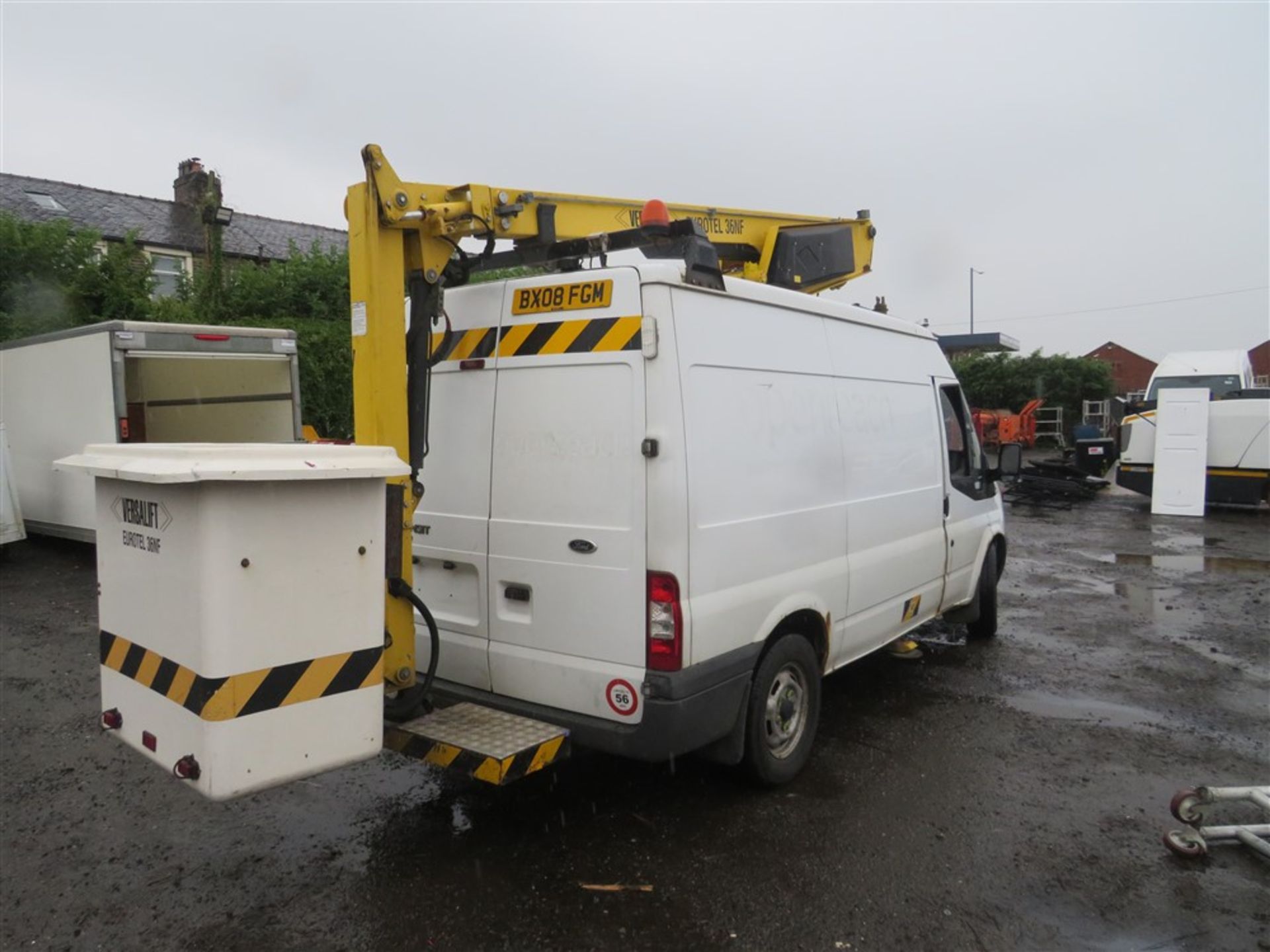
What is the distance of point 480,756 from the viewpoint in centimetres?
324

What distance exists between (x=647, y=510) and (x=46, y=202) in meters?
26.8

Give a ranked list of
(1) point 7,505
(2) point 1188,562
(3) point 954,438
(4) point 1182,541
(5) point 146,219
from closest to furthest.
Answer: (3) point 954,438 < (1) point 7,505 < (2) point 1188,562 < (4) point 1182,541 < (5) point 146,219

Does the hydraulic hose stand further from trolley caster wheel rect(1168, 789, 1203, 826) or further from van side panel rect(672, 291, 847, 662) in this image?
trolley caster wheel rect(1168, 789, 1203, 826)

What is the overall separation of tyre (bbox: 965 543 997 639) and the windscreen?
504 inches

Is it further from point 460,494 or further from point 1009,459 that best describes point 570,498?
point 1009,459

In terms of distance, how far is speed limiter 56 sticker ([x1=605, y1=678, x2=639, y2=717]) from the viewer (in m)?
3.41

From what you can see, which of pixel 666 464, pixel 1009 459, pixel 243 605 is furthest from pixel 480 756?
pixel 1009 459

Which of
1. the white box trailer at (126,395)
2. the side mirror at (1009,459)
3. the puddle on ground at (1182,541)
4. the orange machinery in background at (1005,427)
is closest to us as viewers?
the side mirror at (1009,459)

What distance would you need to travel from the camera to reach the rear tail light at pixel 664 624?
3.35m

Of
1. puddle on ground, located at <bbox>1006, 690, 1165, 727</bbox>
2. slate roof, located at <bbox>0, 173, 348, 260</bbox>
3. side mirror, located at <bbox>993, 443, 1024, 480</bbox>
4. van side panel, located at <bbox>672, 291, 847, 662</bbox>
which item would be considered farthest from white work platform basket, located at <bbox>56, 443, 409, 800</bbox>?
slate roof, located at <bbox>0, 173, 348, 260</bbox>

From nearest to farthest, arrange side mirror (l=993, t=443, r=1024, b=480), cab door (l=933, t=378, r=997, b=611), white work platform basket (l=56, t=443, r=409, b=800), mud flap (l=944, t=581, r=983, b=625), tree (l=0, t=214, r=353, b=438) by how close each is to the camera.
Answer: white work platform basket (l=56, t=443, r=409, b=800)
cab door (l=933, t=378, r=997, b=611)
side mirror (l=993, t=443, r=1024, b=480)
mud flap (l=944, t=581, r=983, b=625)
tree (l=0, t=214, r=353, b=438)

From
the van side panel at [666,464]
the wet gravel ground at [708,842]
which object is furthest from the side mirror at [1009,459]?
the van side panel at [666,464]

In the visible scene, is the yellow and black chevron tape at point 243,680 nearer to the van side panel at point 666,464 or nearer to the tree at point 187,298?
the van side panel at point 666,464

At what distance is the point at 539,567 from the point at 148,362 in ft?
32.3
